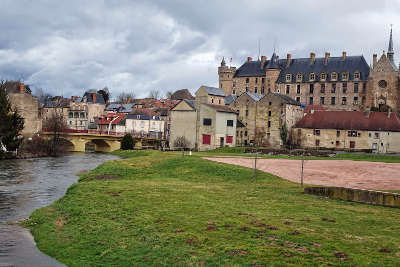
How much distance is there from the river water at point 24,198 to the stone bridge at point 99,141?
95.0 feet

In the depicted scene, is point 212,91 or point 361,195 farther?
point 212,91

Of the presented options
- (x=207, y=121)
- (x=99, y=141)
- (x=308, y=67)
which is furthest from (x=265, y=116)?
(x=99, y=141)

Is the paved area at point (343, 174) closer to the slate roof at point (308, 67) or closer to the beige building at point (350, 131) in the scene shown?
the beige building at point (350, 131)

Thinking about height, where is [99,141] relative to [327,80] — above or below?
below

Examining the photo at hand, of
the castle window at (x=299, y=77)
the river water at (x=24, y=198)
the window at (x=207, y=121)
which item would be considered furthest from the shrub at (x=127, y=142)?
the castle window at (x=299, y=77)

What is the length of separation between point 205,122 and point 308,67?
4017 centimetres

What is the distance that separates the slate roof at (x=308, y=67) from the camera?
95.4 m

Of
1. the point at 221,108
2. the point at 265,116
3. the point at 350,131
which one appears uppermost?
the point at 221,108

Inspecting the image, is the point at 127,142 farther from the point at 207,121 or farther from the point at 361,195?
the point at 361,195

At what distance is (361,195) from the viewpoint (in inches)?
918

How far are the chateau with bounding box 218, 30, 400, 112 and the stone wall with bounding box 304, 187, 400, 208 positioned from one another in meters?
65.8

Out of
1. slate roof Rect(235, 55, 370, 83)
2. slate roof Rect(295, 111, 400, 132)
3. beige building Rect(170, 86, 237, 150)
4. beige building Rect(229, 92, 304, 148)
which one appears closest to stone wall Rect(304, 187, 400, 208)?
beige building Rect(170, 86, 237, 150)

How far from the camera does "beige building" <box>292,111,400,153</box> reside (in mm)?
68438

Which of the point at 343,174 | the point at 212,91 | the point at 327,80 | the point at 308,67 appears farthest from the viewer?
the point at 308,67
